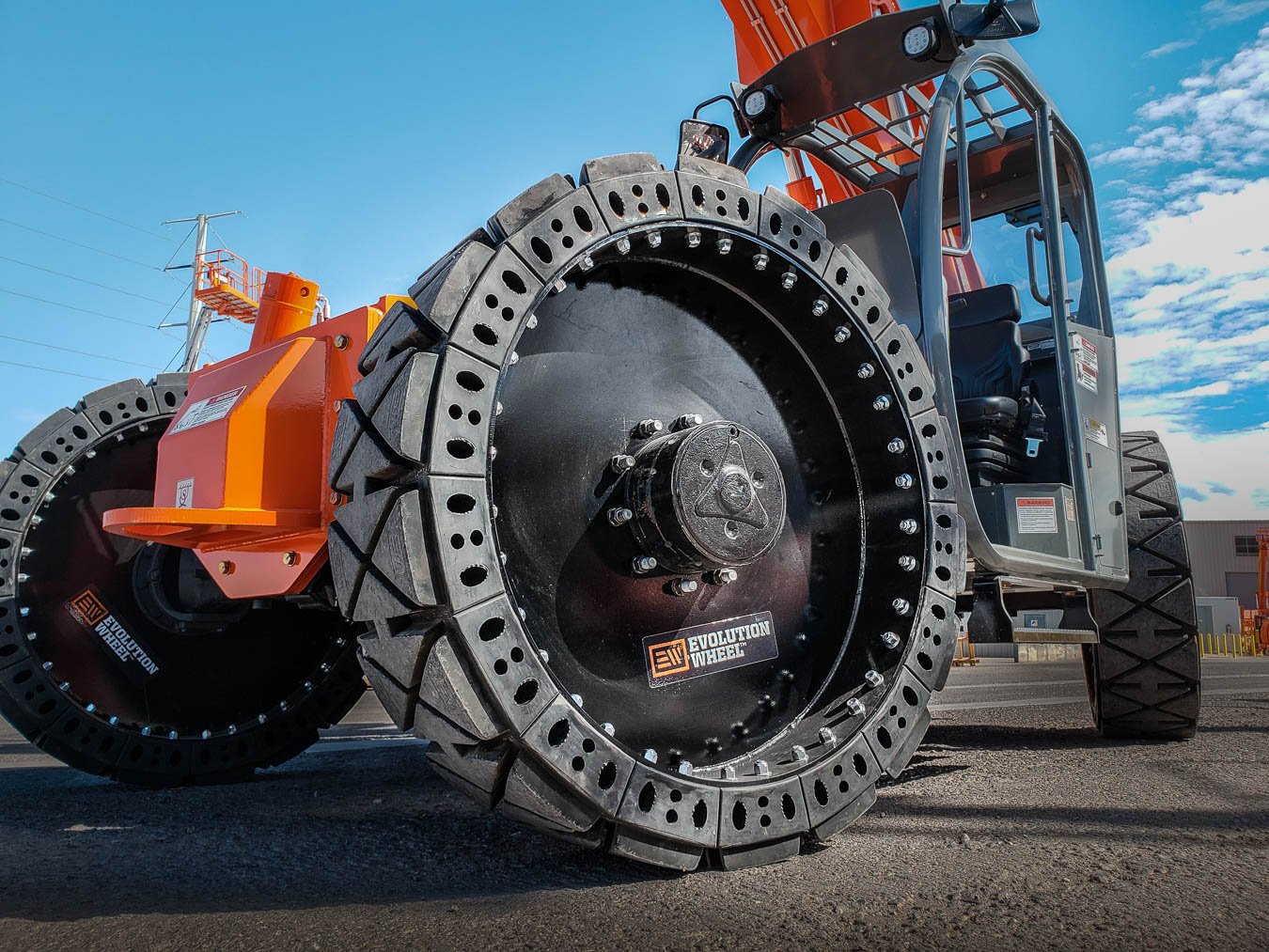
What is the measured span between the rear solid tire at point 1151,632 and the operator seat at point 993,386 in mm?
1072

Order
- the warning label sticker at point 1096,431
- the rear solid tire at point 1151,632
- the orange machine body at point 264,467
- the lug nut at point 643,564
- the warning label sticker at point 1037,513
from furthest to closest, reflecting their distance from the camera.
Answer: the rear solid tire at point 1151,632 → the warning label sticker at point 1096,431 → the warning label sticker at point 1037,513 → the orange machine body at point 264,467 → the lug nut at point 643,564

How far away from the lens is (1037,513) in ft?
11.0

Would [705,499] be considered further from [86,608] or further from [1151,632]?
[1151,632]

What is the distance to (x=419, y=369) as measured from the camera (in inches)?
64.7

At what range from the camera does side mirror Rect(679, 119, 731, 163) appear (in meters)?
2.72

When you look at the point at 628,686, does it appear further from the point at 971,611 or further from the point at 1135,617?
the point at 1135,617

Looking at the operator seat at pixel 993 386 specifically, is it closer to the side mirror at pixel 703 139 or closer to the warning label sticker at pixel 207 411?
the side mirror at pixel 703 139

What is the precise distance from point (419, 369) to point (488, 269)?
264 mm

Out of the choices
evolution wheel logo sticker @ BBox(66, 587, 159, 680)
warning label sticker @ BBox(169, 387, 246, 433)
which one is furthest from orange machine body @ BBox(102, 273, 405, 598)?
evolution wheel logo sticker @ BBox(66, 587, 159, 680)

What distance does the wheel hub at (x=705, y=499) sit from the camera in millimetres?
1958

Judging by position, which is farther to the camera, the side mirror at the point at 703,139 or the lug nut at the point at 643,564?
the side mirror at the point at 703,139

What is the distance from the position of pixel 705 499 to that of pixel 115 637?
115 inches

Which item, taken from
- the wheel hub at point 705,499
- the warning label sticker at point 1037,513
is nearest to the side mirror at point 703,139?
the wheel hub at point 705,499

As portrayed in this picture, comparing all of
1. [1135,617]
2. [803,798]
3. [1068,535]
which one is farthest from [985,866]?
[1135,617]
